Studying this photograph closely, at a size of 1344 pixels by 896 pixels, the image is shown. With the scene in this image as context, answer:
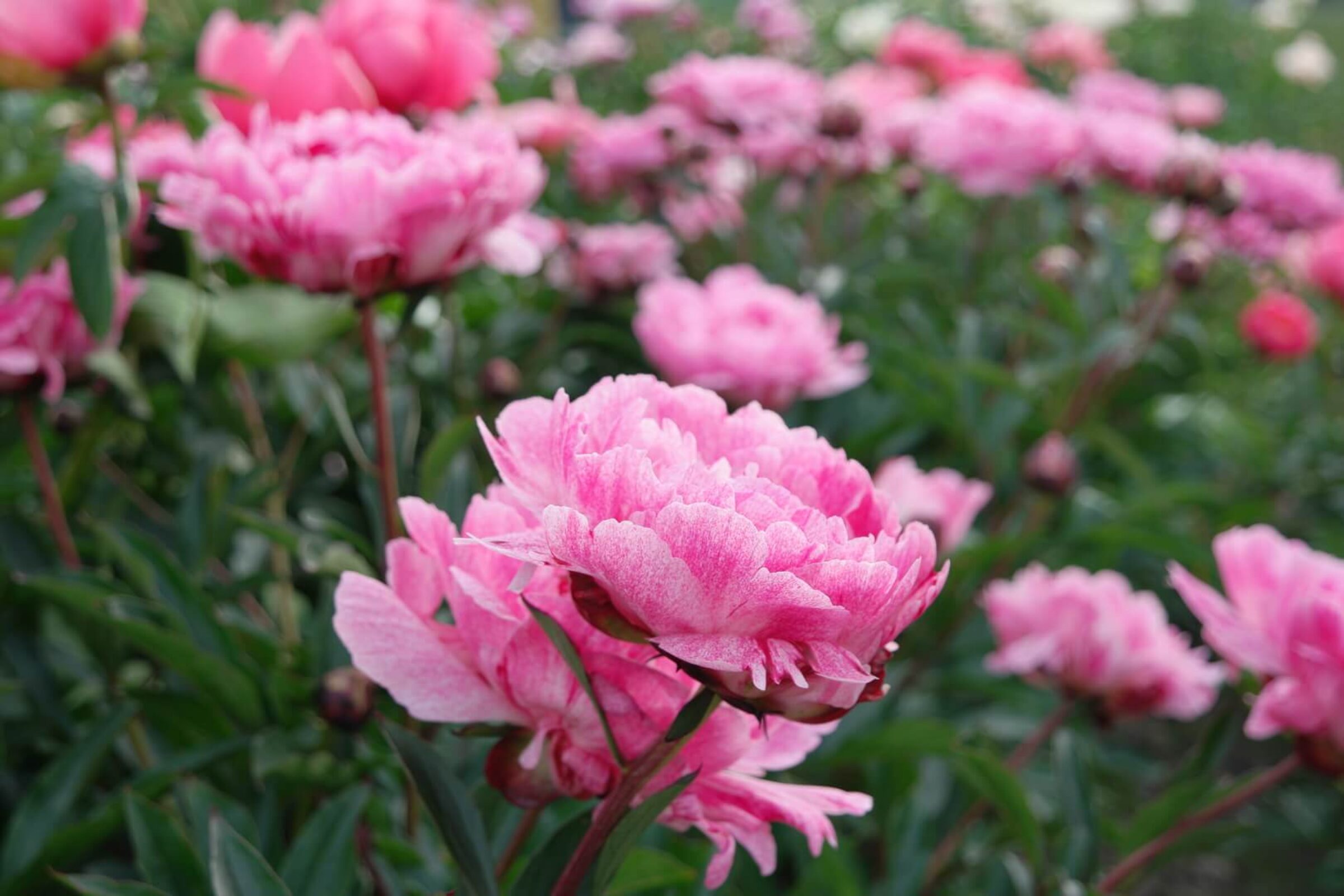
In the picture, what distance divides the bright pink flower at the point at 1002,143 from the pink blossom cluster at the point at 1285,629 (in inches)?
40.2

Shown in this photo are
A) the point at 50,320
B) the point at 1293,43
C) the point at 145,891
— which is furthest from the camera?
the point at 1293,43

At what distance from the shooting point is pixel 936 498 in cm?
90

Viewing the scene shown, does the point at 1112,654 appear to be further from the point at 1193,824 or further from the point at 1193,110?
the point at 1193,110

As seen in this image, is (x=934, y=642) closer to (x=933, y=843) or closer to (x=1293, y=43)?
(x=933, y=843)

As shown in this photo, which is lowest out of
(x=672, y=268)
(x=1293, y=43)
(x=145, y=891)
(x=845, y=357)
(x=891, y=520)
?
(x=1293, y=43)

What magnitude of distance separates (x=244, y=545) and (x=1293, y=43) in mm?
6447

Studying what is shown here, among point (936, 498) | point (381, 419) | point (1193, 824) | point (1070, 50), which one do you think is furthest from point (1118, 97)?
point (381, 419)

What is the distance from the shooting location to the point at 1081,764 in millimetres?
756

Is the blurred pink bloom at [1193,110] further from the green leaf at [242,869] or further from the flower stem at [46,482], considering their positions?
the green leaf at [242,869]

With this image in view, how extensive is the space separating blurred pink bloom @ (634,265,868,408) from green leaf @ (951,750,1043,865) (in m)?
0.35

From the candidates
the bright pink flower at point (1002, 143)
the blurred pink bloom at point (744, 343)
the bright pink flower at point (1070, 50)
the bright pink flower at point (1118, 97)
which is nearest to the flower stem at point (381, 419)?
the blurred pink bloom at point (744, 343)

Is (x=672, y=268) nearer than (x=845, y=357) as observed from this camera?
No

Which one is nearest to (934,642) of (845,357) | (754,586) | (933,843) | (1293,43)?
(933,843)

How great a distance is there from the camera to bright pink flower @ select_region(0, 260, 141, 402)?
642 mm
